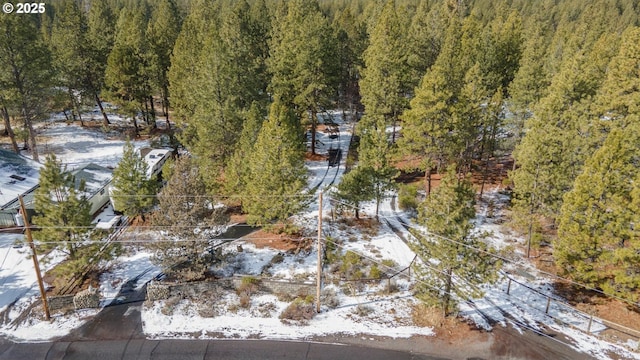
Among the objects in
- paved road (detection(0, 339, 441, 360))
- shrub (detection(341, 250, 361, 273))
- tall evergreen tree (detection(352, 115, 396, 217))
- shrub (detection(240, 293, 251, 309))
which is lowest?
paved road (detection(0, 339, 441, 360))

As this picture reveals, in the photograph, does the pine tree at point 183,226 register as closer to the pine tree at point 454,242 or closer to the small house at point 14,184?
the pine tree at point 454,242

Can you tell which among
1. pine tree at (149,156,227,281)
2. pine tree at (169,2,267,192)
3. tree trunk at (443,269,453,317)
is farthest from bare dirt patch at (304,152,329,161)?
tree trunk at (443,269,453,317)

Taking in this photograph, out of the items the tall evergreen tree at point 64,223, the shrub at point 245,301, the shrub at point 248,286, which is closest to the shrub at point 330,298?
the shrub at point 248,286

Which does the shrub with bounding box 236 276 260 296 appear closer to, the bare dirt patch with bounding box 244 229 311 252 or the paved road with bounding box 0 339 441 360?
the paved road with bounding box 0 339 441 360

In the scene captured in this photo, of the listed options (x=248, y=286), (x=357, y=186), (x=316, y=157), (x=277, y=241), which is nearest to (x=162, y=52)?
(x=316, y=157)

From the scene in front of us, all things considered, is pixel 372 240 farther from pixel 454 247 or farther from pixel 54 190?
pixel 54 190

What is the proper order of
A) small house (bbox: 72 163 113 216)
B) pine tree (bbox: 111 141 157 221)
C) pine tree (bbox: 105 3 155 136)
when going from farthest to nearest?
pine tree (bbox: 105 3 155 136), small house (bbox: 72 163 113 216), pine tree (bbox: 111 141 157 221)

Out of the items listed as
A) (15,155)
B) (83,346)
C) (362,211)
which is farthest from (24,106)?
(362,211)
